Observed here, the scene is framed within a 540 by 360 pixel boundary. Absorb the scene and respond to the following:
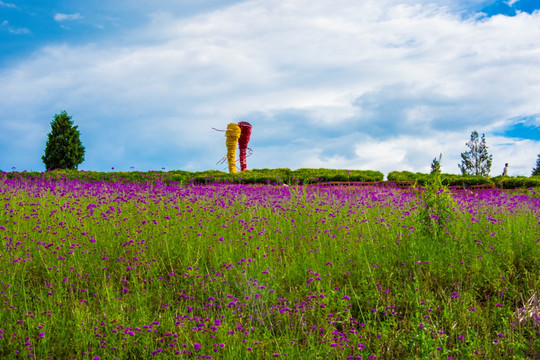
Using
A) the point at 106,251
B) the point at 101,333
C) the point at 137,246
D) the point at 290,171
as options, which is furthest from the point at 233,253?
the point at 290,171

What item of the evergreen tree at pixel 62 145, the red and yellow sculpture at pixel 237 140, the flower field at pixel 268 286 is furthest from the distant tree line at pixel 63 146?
the flower field at pixel 268 286

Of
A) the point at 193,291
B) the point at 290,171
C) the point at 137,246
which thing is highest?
the point at 290,171

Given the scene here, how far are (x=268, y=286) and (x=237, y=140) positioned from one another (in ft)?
48.7

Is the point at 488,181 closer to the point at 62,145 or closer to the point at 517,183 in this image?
the point at 517,183

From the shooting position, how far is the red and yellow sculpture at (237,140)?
Answer: 1854 cm

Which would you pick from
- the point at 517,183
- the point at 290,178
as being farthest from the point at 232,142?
the point at 517,183

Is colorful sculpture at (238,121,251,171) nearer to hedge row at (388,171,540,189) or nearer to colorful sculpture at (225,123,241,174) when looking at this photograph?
colorful sculpture at (225,123,241,174)

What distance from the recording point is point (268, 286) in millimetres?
4336

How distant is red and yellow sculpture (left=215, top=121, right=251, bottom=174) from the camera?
18.5 metres

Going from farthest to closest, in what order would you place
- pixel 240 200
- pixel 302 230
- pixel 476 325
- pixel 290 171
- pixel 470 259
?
1. pixel 290 171
2. pixel 240 200
3. pixel 302 230
4. pixel 470 259
5. pixel 476 325

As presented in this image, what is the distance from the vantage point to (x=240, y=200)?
297 inches

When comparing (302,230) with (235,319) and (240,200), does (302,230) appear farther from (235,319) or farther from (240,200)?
(235,319)

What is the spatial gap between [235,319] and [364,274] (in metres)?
1.38

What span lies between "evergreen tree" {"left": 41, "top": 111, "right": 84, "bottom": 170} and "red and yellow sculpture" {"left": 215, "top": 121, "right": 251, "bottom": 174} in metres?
7.23
